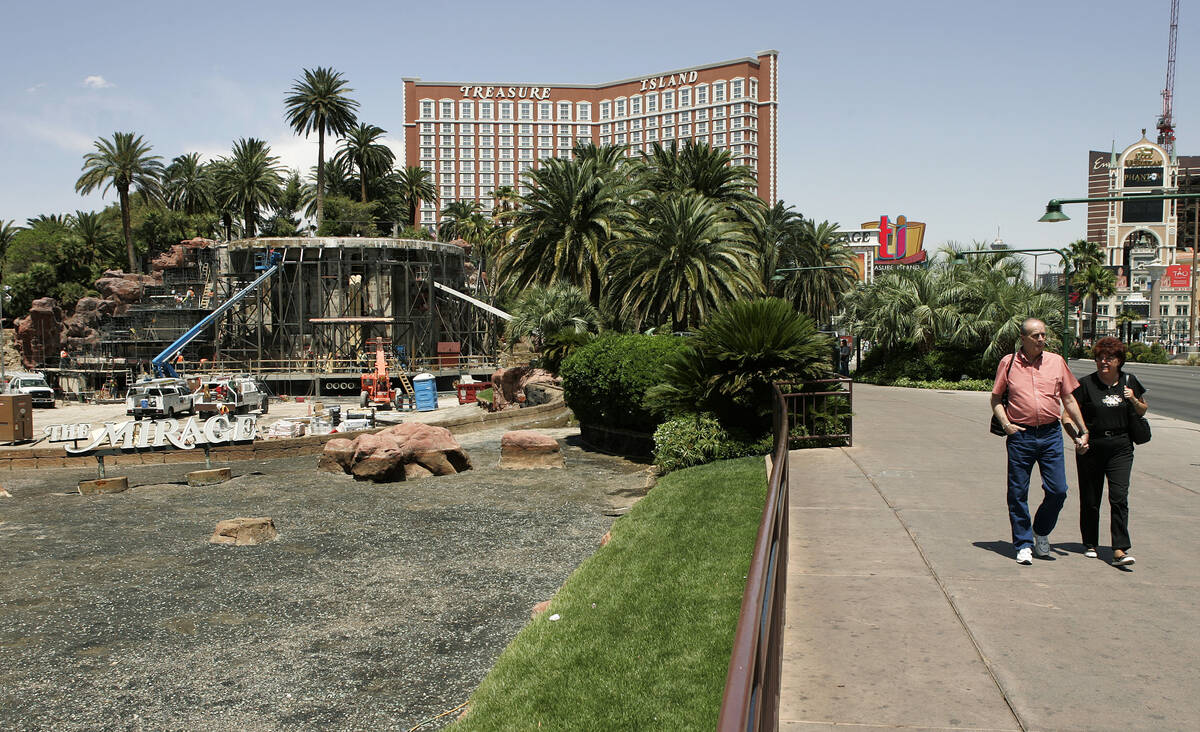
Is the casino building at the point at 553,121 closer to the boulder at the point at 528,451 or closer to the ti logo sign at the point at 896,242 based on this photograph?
the ti logo sign at the point at 896,242

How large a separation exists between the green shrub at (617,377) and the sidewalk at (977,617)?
1065cm

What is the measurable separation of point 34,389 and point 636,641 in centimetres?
5372

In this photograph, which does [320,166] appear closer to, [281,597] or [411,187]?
[411,187]

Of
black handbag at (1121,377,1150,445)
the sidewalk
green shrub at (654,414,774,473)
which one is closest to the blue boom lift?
green shrub at (654,414,774,473)

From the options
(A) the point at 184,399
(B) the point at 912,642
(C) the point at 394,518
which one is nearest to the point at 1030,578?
(B) the point at 912,642

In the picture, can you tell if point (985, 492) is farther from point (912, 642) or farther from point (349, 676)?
point (349, 676)

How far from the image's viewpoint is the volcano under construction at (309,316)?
63.8 meters

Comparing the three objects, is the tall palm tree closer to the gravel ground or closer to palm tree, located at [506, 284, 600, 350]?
palm tree, located at [506, 284, 600, 350]

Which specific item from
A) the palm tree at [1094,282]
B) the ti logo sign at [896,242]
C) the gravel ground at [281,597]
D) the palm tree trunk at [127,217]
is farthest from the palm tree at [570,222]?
the palm tree at [1094,282]

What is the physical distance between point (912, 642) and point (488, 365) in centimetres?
6053

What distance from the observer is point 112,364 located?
64.1 m

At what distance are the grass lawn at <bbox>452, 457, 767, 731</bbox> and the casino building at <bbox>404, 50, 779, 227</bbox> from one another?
142 metres

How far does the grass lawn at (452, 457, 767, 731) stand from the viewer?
19.5ft

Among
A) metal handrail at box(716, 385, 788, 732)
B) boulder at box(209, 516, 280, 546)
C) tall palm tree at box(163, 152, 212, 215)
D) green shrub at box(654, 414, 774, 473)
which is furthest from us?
tall palm tree at box(163, 152, 212, 215)
